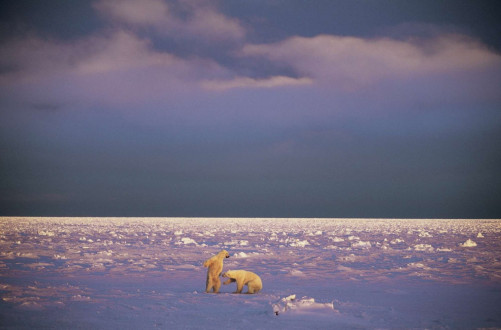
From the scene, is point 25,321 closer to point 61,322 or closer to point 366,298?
point 61,322

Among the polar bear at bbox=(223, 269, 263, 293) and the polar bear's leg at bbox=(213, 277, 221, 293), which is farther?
the polar bear's leg at bbox=(213, 277, 221, 293)

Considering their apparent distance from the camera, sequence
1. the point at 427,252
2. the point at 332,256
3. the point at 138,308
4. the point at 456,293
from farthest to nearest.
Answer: the point at 427,252, the point at 332,256, the point at 456,293, the point at 138,308

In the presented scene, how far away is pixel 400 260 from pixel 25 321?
526 inches

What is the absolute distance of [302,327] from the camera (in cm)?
702

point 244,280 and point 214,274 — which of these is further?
point 214,274

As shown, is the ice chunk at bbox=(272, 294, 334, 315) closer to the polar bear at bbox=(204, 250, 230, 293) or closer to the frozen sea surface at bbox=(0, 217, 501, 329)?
the frozen sea surface at bbox=(0, 217, 501, 329)

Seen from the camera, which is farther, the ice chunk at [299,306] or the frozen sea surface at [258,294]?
the ice chunk at [299,306]

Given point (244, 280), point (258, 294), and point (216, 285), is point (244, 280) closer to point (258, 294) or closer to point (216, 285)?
point (258, 294)

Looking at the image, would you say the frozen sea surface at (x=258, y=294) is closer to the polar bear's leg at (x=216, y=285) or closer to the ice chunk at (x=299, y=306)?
the ice chunk at (x=299, y=306)

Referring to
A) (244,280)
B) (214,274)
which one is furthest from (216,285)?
(244,280)

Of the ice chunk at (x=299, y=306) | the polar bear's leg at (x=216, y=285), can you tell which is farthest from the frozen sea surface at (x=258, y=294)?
the polar bear's leg at (x=216, y=285)

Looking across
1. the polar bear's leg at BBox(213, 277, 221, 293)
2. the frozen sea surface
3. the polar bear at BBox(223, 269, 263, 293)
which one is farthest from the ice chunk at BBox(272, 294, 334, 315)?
the polar bear's leg at BBox(213, 277, 221, 293)

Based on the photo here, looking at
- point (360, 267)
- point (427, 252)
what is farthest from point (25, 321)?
point (427, 252)

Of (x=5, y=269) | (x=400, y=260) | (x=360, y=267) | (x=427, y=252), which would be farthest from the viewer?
(x=427, y=252)
